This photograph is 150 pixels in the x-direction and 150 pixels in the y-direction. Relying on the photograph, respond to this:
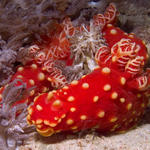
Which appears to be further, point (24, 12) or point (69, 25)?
point (69, 25)

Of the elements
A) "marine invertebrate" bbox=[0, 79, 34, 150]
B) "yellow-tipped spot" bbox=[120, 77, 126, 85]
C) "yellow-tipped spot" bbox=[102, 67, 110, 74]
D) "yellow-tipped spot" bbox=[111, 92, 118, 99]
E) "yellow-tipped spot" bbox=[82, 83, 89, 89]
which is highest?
"yellow-tipped spot" bbox=[102, 67, 110, 74]

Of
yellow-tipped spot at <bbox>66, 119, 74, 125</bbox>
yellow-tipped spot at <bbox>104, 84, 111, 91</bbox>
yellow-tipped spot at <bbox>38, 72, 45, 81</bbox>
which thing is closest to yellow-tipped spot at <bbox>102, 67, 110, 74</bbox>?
yellow-tipped spot at <bbox>104, 84, 111, 91</bbox>

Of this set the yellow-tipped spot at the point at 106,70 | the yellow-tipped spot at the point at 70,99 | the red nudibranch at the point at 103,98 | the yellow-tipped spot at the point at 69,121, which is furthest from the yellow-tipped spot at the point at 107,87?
the yellow-tipped spot at the point at 69,121

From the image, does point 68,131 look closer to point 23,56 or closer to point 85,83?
point 85,83

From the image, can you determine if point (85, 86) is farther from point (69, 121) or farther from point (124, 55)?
point (124, 55)

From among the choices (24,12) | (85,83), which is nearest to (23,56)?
(24,12)

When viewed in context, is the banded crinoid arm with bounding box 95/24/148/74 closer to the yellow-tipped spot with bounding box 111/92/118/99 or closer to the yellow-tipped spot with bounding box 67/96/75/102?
the yellow-tipped spot with bounding box 111/92/118/99

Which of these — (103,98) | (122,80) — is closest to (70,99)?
(103,98)

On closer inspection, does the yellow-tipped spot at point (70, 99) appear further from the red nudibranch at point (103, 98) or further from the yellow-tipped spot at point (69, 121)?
the yellow-tipped spot at point (69, 121)

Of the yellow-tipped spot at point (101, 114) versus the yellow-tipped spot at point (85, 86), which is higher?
the yellow-tipped spot at point (85, 86)
